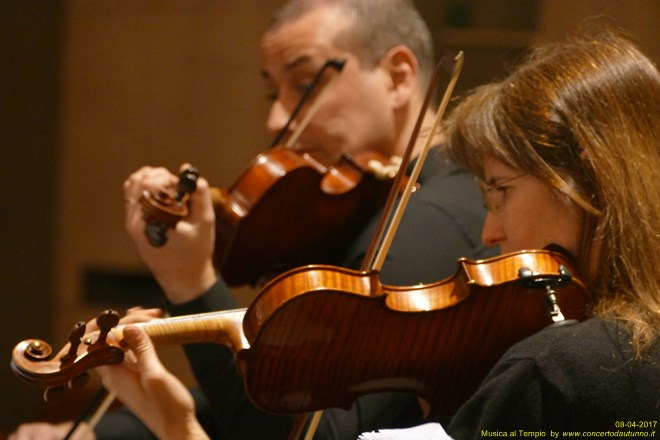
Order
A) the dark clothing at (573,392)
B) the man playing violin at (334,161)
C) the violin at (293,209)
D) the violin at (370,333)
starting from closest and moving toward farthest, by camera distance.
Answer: the dark clothing at (573,392) → the violin at (370,333) → the man playing violin at (334,161) → the violin at (293,209)

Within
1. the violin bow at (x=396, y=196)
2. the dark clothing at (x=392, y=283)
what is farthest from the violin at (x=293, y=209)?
the violin bow at (x=396, y=196)

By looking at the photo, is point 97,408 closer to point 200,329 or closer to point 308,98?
point 200,329

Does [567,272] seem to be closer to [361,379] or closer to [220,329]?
[361,379]

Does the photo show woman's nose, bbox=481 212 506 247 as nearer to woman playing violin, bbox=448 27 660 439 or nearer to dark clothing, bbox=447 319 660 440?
→ woman playing violin, bbox=448 27 660 439

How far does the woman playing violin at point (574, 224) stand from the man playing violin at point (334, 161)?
0.24 metres

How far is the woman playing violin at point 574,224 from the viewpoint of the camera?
1.14 m

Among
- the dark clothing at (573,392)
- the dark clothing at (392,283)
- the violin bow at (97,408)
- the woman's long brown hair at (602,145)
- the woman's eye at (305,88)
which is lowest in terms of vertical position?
the violin bow at (97,408)

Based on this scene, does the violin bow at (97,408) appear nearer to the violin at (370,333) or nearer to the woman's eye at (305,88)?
the violin at (370,333)

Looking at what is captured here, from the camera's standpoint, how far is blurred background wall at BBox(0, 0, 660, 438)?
358cm

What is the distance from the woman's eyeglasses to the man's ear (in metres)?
0.64

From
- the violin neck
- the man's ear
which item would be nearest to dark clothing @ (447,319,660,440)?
the violin neck

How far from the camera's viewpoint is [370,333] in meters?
1.29

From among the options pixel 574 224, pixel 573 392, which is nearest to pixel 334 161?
pixel 574 224

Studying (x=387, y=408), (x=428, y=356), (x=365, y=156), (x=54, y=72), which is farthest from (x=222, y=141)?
(x=428, y=356)
